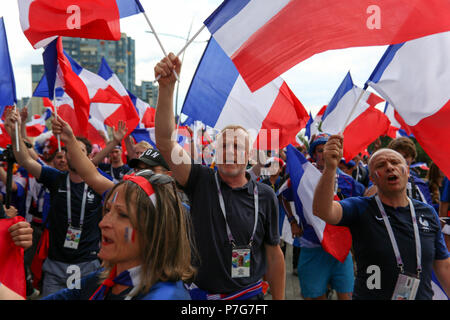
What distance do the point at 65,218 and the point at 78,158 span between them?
1.24m

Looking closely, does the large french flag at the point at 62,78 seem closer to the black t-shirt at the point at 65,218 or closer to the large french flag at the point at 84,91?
the large french flag at the point at 84,91

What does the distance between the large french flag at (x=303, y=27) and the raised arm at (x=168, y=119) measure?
549 millimetres

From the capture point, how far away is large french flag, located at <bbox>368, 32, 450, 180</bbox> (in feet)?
8.59

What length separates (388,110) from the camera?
6820 millimetres

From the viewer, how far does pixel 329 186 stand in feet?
8.43

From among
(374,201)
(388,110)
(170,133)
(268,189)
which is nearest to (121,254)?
(170,133)

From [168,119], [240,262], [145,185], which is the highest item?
[168,119]

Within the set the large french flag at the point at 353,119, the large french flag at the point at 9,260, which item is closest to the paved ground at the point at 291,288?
the large french flag at the point at 353,119

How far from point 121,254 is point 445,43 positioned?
2.52 metres

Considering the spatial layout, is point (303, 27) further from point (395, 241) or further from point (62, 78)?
point (62, 78)

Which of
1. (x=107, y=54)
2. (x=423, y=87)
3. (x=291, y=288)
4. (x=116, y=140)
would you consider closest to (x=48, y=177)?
(x=116, y=140)

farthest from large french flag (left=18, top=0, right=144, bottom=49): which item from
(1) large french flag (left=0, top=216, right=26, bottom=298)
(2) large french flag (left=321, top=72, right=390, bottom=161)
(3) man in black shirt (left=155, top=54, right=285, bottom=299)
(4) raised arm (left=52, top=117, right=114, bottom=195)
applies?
(2) large french flag (left=321, top=72, right=390, bottom=161)

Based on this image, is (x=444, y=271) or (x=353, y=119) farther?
(x=353, y=119)
